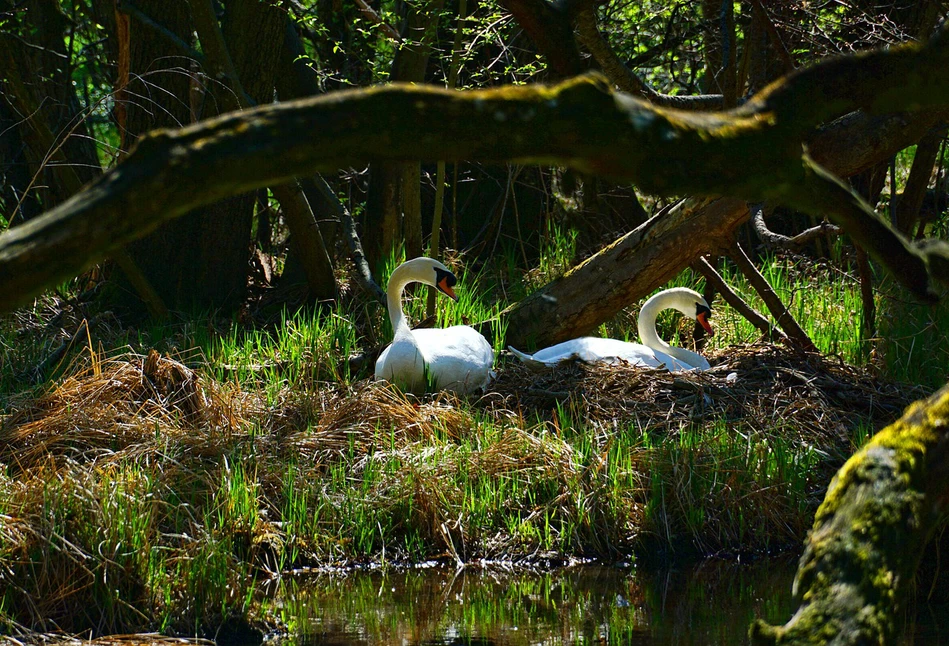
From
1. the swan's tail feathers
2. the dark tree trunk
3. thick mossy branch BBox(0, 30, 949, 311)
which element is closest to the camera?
thick mossy branch BBox(0, 30, 949, 311)

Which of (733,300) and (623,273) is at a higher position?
(623,273)

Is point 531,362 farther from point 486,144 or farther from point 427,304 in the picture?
point 486,144

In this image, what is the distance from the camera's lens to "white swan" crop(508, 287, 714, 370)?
7.63 m

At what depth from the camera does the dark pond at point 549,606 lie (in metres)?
4.41

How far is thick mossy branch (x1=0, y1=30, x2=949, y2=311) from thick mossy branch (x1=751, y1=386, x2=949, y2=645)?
0.31m

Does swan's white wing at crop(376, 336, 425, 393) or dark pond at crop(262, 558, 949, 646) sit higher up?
swan's white wing at crop(376, 336, 425, 393)

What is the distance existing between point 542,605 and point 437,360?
259 cm

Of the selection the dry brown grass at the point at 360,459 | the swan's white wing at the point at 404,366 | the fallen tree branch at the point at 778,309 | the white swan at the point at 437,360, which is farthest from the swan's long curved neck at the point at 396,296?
the fallen tree branch at the point at 778,309

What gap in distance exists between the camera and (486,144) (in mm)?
1753

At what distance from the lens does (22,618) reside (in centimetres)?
443

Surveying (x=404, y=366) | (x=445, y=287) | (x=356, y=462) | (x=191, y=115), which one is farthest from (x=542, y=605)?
(x=191, y=115)

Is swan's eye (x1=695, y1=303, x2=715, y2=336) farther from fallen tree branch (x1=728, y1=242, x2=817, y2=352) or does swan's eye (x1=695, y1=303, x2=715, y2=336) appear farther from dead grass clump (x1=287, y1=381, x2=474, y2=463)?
dead grass clump (x1=287, y1=381, x2=474, y2=463)

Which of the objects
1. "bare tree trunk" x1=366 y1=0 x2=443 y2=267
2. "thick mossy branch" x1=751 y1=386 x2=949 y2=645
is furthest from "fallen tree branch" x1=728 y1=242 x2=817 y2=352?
"thick mossy branch" x1=751 y1=386 x2=949 y2=645

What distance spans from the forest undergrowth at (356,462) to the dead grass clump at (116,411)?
0.02 metres
